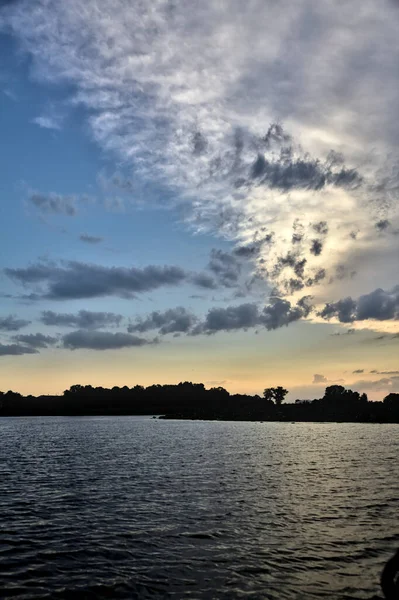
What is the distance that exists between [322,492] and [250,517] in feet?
50.8

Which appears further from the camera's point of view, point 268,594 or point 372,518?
point 372,518

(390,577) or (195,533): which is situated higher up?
(390,577)

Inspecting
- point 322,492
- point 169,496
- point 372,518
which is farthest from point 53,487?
point 372,518

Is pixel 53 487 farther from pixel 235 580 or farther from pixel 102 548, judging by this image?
pixel 235 580

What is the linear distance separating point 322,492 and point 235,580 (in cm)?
2918

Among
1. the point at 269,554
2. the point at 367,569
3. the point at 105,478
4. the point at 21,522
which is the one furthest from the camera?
the point at 105,478

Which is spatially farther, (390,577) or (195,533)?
(195,533)

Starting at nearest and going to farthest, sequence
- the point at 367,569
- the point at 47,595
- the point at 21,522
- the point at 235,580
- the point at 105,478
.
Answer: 1. the point at 47,595
2. the point at 235,580
3. the point at 367,569
4. the point at 21,522
5. the point at 105,478

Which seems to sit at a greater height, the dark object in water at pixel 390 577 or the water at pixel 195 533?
the dark object in water at pixel 390 577

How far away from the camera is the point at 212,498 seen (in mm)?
44750

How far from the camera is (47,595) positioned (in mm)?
21281

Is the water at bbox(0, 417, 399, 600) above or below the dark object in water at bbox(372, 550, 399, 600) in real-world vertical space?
below

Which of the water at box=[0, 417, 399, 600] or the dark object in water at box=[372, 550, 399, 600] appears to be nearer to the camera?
the dark object in water at box=[372, 550, 399, 600]

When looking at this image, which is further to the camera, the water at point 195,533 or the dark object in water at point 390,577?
the water at point 195,533
